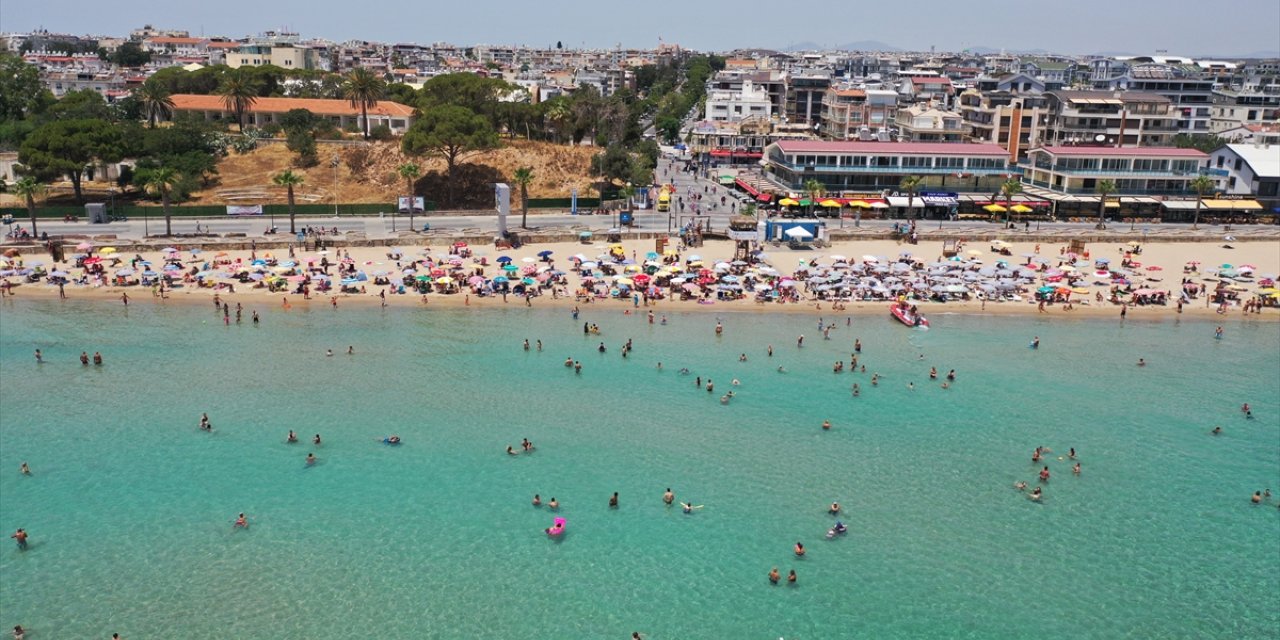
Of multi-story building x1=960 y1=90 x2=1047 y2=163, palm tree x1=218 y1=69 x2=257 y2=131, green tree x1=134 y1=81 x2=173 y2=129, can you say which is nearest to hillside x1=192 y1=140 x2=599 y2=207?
palm tree x1=218 y1=69 x2=257 y2=131

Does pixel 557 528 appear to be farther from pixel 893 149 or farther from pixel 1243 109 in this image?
pixel 1243 109

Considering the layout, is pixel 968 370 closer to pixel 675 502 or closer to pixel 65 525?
pixel 675 502

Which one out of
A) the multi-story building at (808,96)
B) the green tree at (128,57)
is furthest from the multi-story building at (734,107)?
the green tree at (128,57)

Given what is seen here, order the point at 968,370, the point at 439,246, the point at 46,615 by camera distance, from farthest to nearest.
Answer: the point at 439,246, the point at 968,370, the point at 46,615

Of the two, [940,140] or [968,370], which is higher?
[940,140]

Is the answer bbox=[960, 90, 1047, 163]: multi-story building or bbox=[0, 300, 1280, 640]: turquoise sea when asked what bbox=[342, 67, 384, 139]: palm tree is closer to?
bbox=[0, 300, 1280, 640]: turquoise sea

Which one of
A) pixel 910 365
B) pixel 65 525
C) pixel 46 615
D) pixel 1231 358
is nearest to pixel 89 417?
pixel 65 525

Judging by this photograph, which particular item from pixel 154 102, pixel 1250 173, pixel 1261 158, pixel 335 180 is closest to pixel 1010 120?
pixel 1261 158
